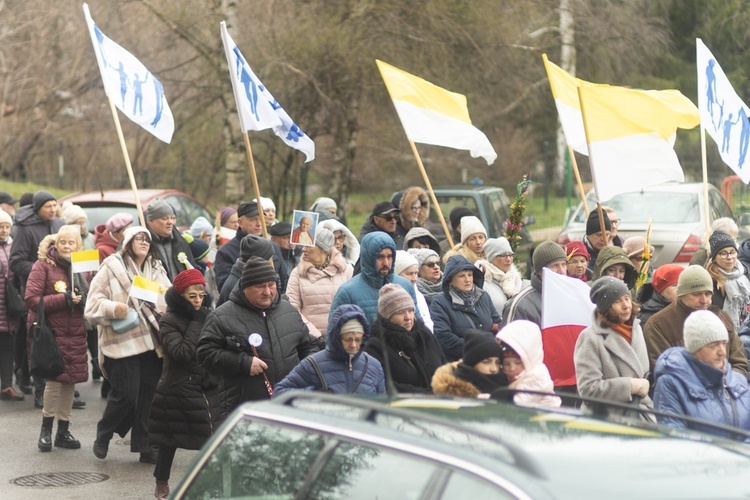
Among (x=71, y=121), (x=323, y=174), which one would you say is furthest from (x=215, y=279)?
(x=71, y=121)

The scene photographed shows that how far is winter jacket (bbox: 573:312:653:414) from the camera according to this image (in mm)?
6422

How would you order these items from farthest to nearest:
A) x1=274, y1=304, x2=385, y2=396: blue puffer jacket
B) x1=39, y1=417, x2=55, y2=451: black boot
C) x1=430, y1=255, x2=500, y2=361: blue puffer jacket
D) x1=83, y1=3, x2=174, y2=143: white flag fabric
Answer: x1=83, y1=3, x2=174, y2=143: white flag fabric, x1=39, y1=417, x2=55, y2=451: black boot, x1=430, y1=255, x2=500, y2=361: blue puffer jacket, x1=274, y1=304, x2=385, y2=396: blue puffer jacket

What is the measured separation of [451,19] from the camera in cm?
1975

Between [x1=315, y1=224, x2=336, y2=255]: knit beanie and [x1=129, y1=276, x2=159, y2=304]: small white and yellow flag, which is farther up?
[x1=315, y1=224, x2=336, y2=255]: knit beanie

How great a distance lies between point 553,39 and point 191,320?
2075cm

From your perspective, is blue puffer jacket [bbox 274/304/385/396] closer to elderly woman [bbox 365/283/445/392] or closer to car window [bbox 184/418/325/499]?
elderly woman [bbox 365/283/445/392]

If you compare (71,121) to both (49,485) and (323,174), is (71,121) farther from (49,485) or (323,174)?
(49,485)

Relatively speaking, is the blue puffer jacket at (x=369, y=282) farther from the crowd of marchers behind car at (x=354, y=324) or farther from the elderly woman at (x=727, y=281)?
the elderly woman at (x=727, y=281)

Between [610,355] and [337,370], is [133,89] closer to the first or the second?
[337,370]

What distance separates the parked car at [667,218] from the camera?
594 inches

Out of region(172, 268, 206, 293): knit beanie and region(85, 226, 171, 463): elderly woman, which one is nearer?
region(172, 268, 206, 293): knit beanie

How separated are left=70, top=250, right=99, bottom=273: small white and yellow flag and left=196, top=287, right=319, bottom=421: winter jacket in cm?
253

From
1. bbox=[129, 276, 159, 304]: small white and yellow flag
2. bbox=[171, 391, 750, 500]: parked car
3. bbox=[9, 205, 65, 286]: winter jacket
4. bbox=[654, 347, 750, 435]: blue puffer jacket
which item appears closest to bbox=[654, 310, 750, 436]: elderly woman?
bbox=[654, 347, 750, 435]: blue puffer jacket

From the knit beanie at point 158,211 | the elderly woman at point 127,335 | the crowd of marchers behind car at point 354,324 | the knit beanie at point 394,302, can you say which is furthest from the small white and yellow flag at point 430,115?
the knit beanie at point 394,302
